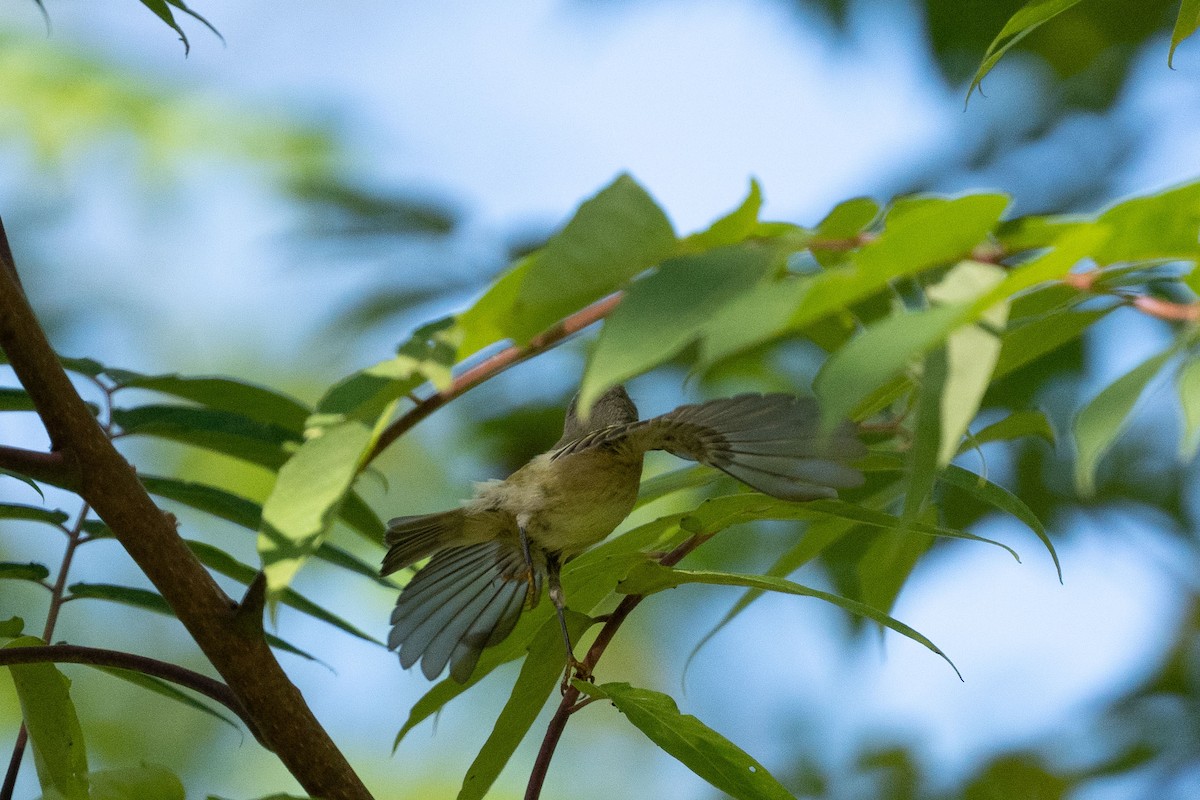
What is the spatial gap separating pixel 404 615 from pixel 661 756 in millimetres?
3300

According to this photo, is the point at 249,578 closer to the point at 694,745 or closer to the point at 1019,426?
the point at 694,745

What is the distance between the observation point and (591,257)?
0.57 m

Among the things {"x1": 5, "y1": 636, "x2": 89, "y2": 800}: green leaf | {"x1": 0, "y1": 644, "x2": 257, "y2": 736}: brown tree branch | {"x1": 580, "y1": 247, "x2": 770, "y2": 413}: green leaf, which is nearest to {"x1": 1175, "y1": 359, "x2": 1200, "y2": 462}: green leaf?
{"x1": 580, "y1": 247, "x2": 770, "y2": 413}: green leaf

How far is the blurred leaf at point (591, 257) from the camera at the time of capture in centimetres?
56

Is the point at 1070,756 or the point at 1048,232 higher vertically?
the point at 1070,756

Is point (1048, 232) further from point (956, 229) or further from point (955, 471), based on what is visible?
point (955, 471)

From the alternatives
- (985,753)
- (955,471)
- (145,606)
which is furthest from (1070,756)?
(145,606)

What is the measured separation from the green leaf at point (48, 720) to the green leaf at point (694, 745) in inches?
15.0

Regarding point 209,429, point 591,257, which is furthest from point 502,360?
point 209,429

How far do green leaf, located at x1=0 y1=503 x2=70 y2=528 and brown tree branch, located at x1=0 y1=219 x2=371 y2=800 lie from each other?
0.18 metres

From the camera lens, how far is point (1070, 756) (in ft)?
7.88

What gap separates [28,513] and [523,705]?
42 cm

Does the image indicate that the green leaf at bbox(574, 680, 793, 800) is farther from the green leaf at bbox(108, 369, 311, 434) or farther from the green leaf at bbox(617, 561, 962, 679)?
the green leaf at bbox(108, 369, 311, 434)

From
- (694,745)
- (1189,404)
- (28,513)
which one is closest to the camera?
(1189,404)
